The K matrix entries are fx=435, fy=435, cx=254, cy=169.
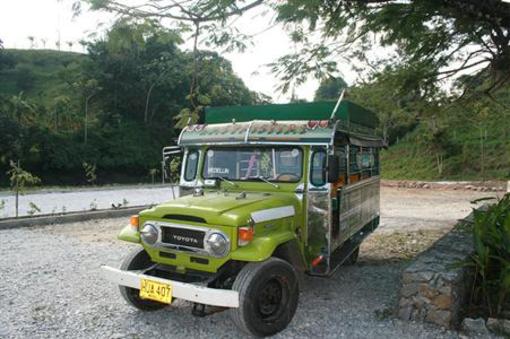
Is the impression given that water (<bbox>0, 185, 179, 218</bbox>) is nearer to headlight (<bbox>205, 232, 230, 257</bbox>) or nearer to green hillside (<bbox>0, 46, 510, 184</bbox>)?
green hillside (<bbox>0, 46, 510, 184</bbox>)

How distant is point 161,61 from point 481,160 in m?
27.6

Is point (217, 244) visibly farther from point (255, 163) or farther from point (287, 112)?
point (287, 112)

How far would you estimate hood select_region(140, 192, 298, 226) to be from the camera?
4.30 meters

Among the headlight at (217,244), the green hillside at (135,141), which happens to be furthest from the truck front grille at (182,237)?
the green hillside at (135,141)

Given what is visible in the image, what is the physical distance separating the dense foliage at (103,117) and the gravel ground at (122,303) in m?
24.1

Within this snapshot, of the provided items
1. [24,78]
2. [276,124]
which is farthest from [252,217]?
[24,78]

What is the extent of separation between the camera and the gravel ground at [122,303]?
448 cm

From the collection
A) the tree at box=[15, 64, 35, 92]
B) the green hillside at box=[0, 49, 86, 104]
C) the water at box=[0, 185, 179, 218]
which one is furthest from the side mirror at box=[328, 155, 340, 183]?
the tree at box=[15, 64, 35, 92]

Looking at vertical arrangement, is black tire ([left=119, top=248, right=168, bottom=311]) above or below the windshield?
below

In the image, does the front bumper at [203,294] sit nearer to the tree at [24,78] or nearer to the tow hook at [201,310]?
the tow hook at [201,310]

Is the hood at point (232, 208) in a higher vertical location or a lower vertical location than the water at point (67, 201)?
higher

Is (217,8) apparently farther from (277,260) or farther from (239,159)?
(277,260)

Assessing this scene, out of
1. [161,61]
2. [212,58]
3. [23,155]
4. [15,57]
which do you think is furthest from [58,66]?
[212,58]

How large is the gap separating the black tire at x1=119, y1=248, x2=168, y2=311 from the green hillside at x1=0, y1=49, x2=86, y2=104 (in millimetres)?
40314
